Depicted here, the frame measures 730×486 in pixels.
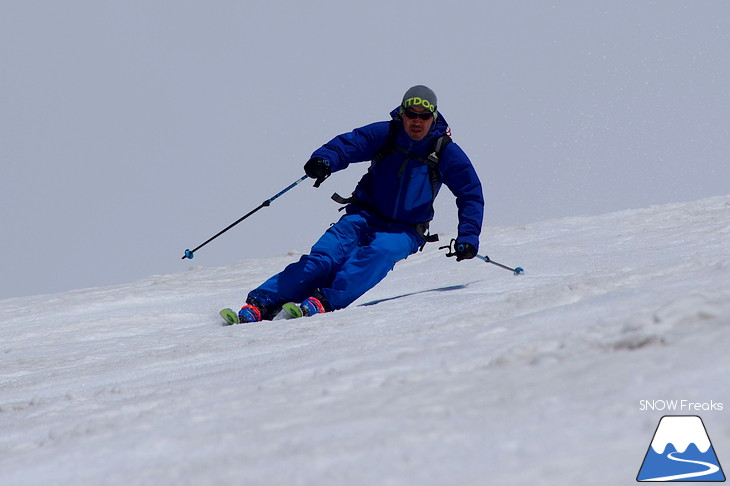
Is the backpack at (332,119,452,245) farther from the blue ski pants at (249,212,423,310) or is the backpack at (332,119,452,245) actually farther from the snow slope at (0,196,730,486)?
the snow slope at (0,196,730,486)

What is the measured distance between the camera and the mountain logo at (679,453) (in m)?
1.88

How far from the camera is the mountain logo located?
1.88m

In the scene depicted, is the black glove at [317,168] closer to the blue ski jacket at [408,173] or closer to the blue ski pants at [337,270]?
the blue ski jacket at [408,173]

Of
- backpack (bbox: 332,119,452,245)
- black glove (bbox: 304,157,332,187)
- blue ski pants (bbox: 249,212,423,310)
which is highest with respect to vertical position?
backpack (bbox: 332,119,452,245)

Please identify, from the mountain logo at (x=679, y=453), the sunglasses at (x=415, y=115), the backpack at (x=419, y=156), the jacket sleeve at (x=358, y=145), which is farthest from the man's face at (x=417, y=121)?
the mountain logo at (x=679, y=453)

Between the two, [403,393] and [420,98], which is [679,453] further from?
[420,98]

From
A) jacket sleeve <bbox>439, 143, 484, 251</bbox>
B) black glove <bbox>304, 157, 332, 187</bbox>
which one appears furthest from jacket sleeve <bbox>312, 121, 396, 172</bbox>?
jacket sleeve <bbox>439, 143, 484, 251</bbox>

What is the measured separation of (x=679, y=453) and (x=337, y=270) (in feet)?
13.5

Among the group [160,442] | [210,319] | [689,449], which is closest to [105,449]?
[160,442]

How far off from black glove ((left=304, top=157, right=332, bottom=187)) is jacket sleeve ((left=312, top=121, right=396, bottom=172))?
10cm

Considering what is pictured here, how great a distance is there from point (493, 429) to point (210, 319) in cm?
445

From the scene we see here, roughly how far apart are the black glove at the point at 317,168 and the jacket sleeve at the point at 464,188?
767mm

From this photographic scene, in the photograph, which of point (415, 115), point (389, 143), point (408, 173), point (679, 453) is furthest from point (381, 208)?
point (679, 453)

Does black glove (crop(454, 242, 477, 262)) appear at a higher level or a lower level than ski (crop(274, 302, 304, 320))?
Answer: higher
